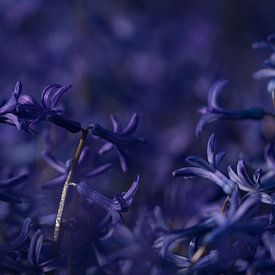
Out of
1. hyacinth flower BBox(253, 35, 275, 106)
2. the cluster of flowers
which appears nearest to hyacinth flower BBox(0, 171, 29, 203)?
the cluster of flowers

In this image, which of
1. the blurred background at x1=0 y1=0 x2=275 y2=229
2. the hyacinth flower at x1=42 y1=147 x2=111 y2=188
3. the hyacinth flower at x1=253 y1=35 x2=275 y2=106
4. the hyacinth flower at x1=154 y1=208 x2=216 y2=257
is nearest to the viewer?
the hyacinth flower at x1=154 y1=208 x2=216 y2=257

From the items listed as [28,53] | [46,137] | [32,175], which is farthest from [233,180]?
[28,53]

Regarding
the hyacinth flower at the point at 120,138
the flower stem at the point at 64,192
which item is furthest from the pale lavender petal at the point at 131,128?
the flower stem at the point at 64,192

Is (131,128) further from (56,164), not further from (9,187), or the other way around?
(9,187)

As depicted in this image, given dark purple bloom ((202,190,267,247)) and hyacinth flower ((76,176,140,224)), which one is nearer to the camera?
dark purple bloom ((202,190,267,247))

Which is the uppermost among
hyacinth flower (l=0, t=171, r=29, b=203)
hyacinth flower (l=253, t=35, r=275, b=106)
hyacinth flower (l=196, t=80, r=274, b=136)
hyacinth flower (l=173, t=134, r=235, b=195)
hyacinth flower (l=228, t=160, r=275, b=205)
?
hyacinth flower (l=253, t=35, r=275, b=106)

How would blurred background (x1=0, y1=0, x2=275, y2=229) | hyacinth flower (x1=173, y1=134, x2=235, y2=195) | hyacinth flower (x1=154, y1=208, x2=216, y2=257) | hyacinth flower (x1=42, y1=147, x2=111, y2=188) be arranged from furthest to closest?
blurred background (x1=0, y1=0, x2=275, y2=229)
hyacinth flower (x1=42, y1=147, x2=111, y2=188)
hyacinth flower (x1=173, y1=134, x2=235, y2=195)
hyacinth flower (x1=154, y1=208, x2=216, y2=257)

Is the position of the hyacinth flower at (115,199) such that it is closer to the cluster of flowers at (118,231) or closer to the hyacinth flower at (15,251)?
the cluster of flowers at (118,231)

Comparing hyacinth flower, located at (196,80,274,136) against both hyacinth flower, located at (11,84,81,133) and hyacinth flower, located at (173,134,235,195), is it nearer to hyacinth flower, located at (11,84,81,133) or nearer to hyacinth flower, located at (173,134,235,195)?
hyacinth flower, located at (173,134,235,195)

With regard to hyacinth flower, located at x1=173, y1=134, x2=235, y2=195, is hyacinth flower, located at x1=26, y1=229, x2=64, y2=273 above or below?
below

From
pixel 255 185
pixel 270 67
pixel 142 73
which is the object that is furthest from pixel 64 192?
pixel 142 73
